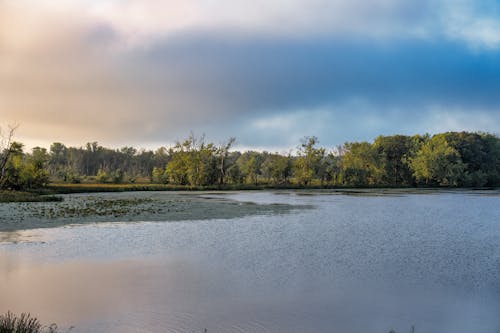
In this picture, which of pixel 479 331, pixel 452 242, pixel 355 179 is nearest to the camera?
pixel 479 331

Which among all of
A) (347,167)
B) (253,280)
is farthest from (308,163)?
(253,280)

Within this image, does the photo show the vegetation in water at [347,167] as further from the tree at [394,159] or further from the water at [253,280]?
the water at [253,280]

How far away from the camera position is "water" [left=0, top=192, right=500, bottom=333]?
7.70 m

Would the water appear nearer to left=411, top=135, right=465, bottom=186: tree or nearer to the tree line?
the tree line

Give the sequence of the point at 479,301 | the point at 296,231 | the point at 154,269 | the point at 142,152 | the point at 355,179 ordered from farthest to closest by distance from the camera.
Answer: the point at 142,152 → the point at 355,179 → the point at 296,231 → the point at 154,269 → the point at 479,301

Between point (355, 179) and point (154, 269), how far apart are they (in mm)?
68557

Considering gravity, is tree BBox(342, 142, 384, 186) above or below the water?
above

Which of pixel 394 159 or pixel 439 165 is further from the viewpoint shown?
pixel 394 159

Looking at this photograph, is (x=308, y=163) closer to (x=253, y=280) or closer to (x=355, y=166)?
(x=355, y=166)

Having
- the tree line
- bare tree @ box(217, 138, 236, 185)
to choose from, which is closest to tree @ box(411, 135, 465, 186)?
the tree line

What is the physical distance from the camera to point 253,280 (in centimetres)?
1060

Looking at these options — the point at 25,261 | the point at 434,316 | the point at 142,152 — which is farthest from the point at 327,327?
the point at 142,152

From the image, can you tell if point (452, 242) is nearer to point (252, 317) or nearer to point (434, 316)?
point (434, 316)

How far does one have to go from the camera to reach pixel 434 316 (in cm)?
796
